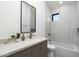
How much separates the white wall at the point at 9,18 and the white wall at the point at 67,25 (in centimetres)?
231

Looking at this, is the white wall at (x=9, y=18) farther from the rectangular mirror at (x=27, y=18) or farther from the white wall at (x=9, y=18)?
the rectangular mirror at (x=27, y=18)

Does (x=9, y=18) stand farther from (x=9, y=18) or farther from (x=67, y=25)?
(x=67, y=25)

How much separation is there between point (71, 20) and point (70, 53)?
1.78 m

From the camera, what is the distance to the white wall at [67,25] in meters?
3.18

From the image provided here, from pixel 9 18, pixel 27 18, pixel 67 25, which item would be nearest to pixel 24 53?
pixel 9 18

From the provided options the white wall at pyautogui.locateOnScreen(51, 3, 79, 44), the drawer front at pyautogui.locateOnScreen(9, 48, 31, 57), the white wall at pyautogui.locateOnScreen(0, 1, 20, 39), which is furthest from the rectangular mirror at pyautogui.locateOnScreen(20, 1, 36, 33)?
the white wall at pyautogui.locateOnScreen(51, 3, 79, 44)

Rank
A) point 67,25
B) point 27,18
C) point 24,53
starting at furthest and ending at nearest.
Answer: point 67,25 < point 27,18 < point 24,53

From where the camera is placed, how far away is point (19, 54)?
106 cm

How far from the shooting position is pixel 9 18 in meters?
1.53

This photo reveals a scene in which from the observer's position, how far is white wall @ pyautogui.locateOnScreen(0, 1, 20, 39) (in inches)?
54.0

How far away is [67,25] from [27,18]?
6.54 feet

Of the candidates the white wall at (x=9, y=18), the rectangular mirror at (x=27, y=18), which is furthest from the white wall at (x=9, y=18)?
the rectangular mirror at (x=27, y=18)

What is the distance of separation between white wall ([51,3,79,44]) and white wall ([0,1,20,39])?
231cm

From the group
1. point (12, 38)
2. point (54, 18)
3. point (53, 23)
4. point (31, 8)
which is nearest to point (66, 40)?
point (53, 23)
